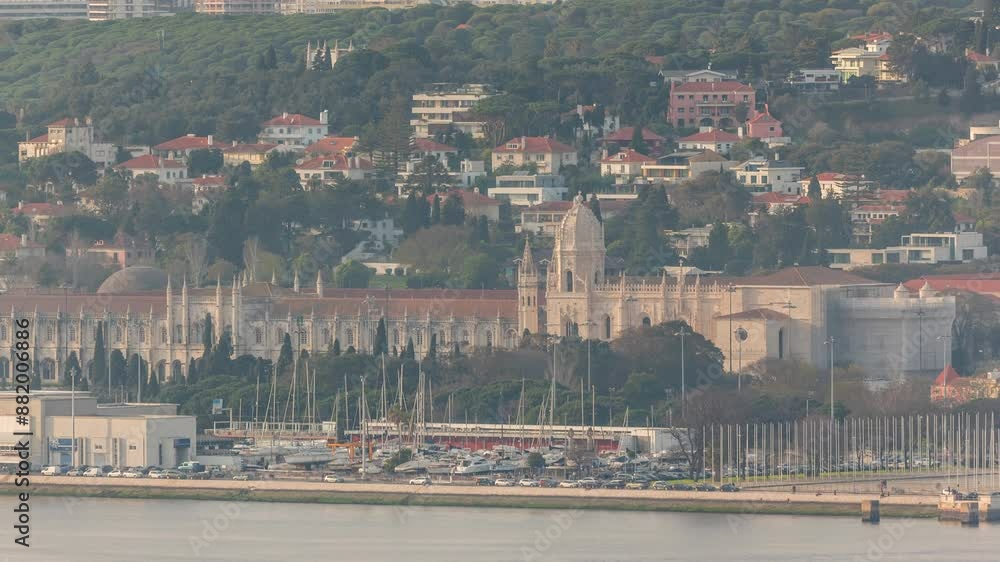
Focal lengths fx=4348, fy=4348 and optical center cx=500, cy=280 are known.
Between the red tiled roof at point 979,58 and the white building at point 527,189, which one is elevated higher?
the red tiled roof at point 979,58

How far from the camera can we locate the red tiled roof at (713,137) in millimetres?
165000

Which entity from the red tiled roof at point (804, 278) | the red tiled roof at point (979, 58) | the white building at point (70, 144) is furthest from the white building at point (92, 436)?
the red tiled roof at point (979, 58)

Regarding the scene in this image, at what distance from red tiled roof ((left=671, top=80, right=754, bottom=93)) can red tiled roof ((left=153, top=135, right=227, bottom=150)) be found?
1836 cm

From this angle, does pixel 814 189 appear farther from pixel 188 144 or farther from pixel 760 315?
pixel 188 144

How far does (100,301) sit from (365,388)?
67.7 ft

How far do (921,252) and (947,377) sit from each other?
25.1m

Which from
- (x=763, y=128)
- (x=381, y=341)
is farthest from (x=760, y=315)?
(x=763, y=128)

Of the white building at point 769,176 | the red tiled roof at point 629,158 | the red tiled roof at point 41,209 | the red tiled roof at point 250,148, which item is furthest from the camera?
the red tiled roof at point 250,148

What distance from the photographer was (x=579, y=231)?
128875mm

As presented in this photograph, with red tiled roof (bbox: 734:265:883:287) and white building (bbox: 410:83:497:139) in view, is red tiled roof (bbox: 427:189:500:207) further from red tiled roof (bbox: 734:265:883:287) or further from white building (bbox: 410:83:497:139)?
red tiled roof (bbox: 734:265:883:287)

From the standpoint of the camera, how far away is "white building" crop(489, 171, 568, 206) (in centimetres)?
15762

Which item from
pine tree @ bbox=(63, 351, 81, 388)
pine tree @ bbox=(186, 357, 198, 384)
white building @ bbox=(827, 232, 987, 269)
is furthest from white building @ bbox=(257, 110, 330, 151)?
pine tree @ bbox=(186, 357, 198, 384)

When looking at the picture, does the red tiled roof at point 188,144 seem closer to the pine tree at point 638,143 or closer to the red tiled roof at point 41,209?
the red tiled roof at point 41,209

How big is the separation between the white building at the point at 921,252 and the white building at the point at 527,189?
1669 cm
